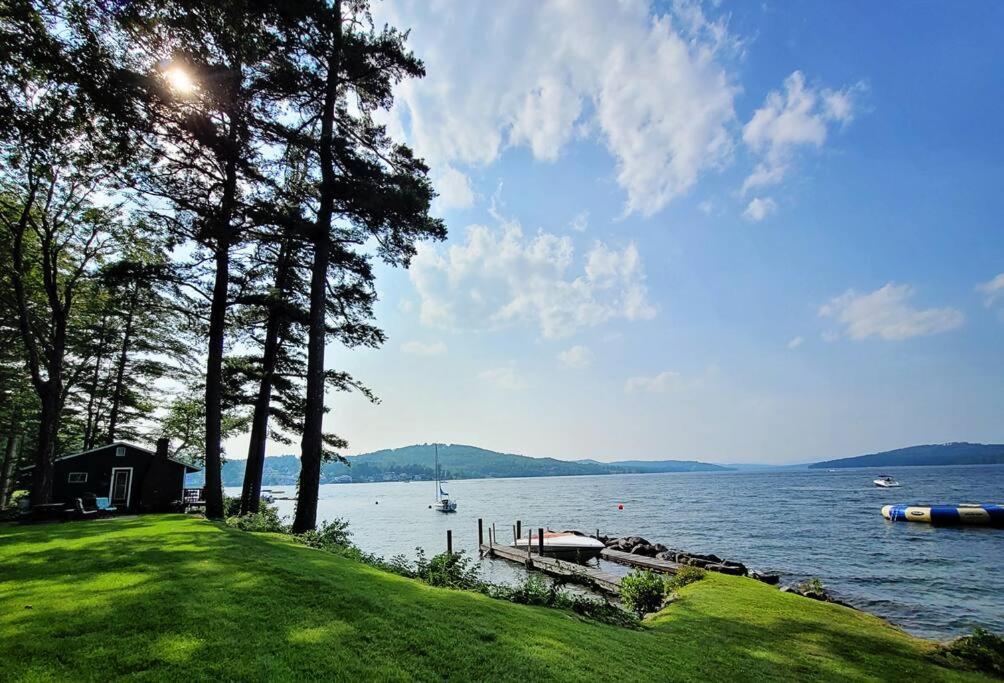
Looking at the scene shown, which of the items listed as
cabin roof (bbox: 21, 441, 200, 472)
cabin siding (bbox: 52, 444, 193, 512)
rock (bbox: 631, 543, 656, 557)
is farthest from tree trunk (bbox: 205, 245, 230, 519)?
rock (bbox: 631, 543, 656, 557)

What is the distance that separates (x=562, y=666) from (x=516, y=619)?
1.74m

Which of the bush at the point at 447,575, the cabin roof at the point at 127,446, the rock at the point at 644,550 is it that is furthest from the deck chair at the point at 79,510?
the rock at the point at 644,550

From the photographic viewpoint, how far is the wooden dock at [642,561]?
20.6m

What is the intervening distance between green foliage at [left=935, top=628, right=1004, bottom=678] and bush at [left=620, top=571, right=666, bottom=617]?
19.7 ft

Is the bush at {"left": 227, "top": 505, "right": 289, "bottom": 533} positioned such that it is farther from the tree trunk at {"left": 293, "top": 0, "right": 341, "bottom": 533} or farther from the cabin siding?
the cabin siding

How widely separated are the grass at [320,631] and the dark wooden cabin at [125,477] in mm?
14013

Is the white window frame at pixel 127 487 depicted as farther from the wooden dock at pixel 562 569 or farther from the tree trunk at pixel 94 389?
the wooden dock at pixel 562 569

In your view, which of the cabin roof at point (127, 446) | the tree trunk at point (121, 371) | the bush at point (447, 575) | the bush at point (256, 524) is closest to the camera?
the bush at point (447, 575)

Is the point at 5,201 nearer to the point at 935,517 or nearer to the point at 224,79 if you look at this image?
the point at 224,79

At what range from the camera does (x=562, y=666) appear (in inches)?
209

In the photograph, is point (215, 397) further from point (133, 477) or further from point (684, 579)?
point (684, 579)

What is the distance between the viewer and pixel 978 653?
339 inches

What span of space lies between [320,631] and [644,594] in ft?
36.0

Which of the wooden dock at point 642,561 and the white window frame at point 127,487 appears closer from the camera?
the wooden dock at point 642,561
